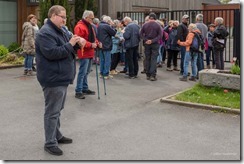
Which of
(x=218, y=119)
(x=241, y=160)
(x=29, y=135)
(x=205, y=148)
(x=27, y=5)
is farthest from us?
(x=27, y=5)

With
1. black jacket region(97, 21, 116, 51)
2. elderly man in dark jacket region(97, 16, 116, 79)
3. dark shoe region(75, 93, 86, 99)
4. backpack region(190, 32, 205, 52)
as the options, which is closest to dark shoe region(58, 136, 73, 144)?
dark shoe region(75, 93, 86, 99)

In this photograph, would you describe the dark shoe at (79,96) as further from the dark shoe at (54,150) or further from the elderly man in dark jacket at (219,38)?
the elderly man in dark jacket at (219,38)

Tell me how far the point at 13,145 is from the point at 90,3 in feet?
39.0

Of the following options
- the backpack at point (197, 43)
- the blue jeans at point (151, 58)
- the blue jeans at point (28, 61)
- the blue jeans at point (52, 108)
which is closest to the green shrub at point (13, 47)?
the blue jeans at point (28, 61)

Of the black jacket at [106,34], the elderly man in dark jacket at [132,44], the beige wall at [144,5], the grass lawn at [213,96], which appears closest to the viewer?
the grass lawn at [213,96]

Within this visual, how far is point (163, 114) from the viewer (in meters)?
7.49

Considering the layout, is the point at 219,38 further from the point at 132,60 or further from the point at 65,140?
the point at 65,140

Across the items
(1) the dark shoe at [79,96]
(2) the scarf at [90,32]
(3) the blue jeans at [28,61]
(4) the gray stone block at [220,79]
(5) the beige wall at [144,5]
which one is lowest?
(1) the dark shoe at [79,96]

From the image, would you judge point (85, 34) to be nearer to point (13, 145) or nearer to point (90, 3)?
point (13, 145)

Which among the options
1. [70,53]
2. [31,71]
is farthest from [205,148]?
[31,71]

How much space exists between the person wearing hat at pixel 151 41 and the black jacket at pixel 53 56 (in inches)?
248

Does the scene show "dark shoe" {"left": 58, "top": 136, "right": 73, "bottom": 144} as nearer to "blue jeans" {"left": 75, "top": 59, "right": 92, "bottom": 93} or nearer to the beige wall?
"blue jeans" {"left": 75, "top": 59, "right": 92, "bottom": 93}

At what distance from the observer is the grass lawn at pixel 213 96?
26.2 ft

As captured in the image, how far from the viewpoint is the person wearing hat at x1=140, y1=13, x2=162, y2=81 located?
1128 cm
